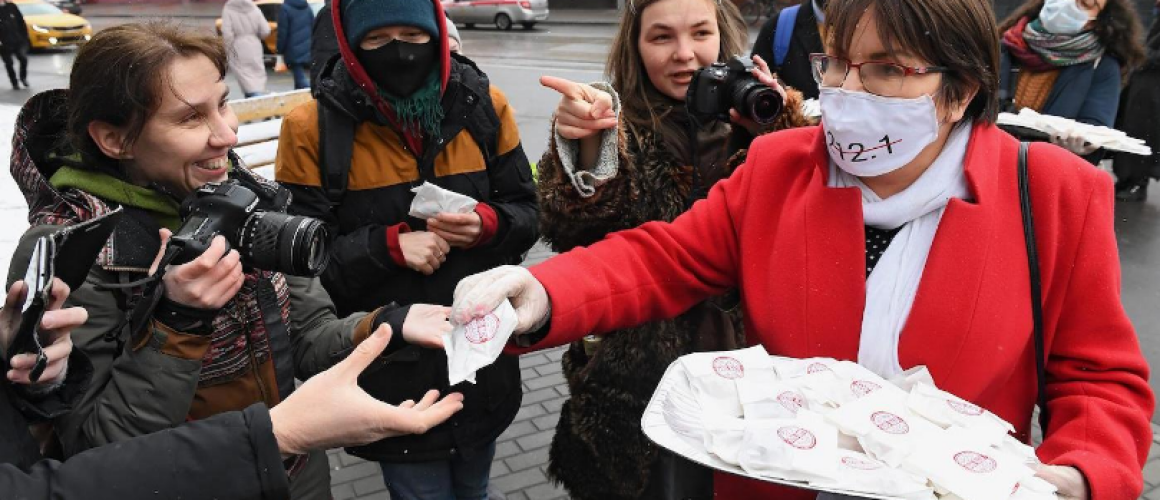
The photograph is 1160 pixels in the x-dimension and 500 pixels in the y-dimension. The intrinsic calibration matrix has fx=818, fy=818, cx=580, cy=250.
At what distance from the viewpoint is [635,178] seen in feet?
7.47

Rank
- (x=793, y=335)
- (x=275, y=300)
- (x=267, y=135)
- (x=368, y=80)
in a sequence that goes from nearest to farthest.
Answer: (x=793, y=335) → (x=275, y=300) → (x=368, y=80) → (x=267, y=135)

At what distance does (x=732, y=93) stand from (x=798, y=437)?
1118 mm

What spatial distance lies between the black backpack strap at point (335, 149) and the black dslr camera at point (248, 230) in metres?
0.58

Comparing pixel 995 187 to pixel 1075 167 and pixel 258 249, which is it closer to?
pixel 1075 167

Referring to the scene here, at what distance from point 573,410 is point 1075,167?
4.94 feet

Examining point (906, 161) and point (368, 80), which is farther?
point (368, 80)

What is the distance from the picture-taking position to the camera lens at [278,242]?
1784mm

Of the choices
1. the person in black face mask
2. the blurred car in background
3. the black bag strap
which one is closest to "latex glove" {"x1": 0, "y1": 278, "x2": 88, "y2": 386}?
the person in black face mask

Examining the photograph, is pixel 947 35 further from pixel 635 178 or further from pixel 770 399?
pixel 635 178

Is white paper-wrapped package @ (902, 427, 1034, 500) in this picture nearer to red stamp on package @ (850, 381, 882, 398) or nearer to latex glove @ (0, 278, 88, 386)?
red stamp on package @ (850, 381, 882, 398)

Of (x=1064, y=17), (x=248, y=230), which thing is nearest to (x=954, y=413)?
(x=248, y=230)

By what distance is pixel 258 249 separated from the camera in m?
1.79

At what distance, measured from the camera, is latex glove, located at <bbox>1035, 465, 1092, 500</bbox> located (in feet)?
4.47

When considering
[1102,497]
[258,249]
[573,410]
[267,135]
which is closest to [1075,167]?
[1102,497]
